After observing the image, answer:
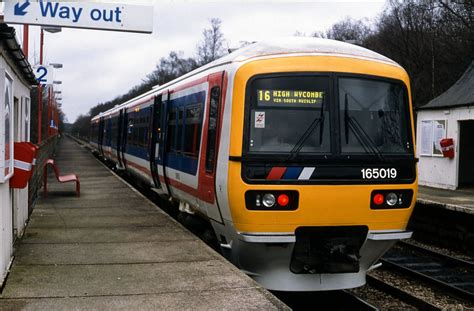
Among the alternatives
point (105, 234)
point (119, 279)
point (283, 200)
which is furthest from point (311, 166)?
point (105, 234)

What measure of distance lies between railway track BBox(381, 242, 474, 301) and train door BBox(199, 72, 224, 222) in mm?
3420

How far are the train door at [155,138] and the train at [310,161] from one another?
167 inches

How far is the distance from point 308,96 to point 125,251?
301 cm

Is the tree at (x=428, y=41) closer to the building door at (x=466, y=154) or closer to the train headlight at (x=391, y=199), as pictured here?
the building door at (x=466, y=154)

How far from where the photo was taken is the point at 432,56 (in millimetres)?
40938

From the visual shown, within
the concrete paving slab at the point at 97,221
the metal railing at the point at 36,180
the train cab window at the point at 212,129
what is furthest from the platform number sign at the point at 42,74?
the train cab window at the point at 212,129

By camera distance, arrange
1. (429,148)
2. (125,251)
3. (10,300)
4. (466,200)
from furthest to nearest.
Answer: (429,148) → (466,200) → (125,251) → (10,300)

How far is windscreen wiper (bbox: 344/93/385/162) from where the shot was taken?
20.3ft

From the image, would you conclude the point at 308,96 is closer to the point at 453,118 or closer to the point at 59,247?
the point at 59,247

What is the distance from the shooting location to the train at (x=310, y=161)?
5902mm

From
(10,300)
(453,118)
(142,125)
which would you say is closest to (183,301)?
(10,300)

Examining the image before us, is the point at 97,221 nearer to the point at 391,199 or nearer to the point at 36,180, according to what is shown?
the point at 36,180

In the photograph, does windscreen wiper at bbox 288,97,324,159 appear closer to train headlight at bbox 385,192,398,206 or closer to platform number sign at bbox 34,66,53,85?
train headlight at bbox 385,192,398,206

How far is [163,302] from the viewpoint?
5.00 m
